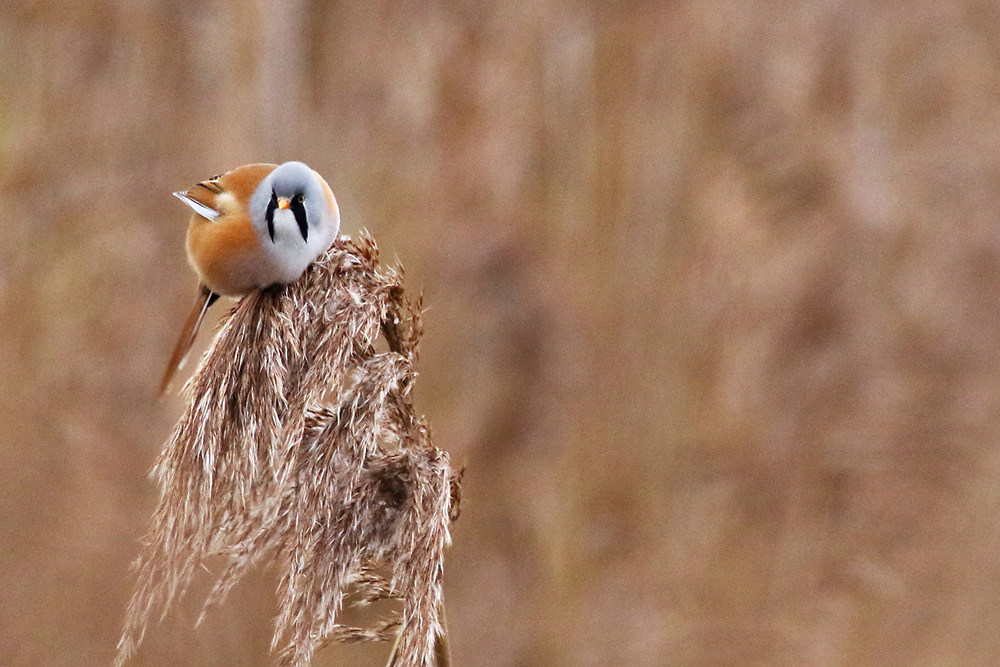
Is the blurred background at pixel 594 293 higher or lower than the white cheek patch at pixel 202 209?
higher

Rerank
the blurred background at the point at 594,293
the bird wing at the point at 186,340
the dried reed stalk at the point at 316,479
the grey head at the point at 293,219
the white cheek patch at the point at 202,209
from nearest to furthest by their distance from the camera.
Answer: the dried reed stalk at the point at 316,479, the grey head at the point at 293,219, the bird wing at the point at 186,340, the white cheek patch at the point at 202,209, the blurred background at the point at 594,293

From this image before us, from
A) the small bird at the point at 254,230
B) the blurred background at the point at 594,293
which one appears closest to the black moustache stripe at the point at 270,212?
the small bird at the point at 254,230

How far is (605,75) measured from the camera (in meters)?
4.88

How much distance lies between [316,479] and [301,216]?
30.5 inches

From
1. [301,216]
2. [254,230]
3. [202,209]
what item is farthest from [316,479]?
[202,209]

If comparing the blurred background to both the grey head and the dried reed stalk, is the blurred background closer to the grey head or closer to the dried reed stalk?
the grey head

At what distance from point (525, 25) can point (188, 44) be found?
5.15 feet

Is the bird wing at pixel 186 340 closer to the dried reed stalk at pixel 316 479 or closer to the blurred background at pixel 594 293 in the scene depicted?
the dried reed stalk at pixel 316 479

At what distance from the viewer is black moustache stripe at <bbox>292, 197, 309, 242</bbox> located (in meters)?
2.16

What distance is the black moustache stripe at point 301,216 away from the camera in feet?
7.08

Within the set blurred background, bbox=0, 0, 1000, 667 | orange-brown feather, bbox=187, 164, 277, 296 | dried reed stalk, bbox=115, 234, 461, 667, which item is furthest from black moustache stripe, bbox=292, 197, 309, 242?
blurred background, bbox=0, 0, 1000, 667

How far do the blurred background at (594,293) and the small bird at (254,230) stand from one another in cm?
229

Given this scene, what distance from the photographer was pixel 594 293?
4.94m

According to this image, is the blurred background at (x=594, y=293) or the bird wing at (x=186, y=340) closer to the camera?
the bird wing at (x=186, y=340)
